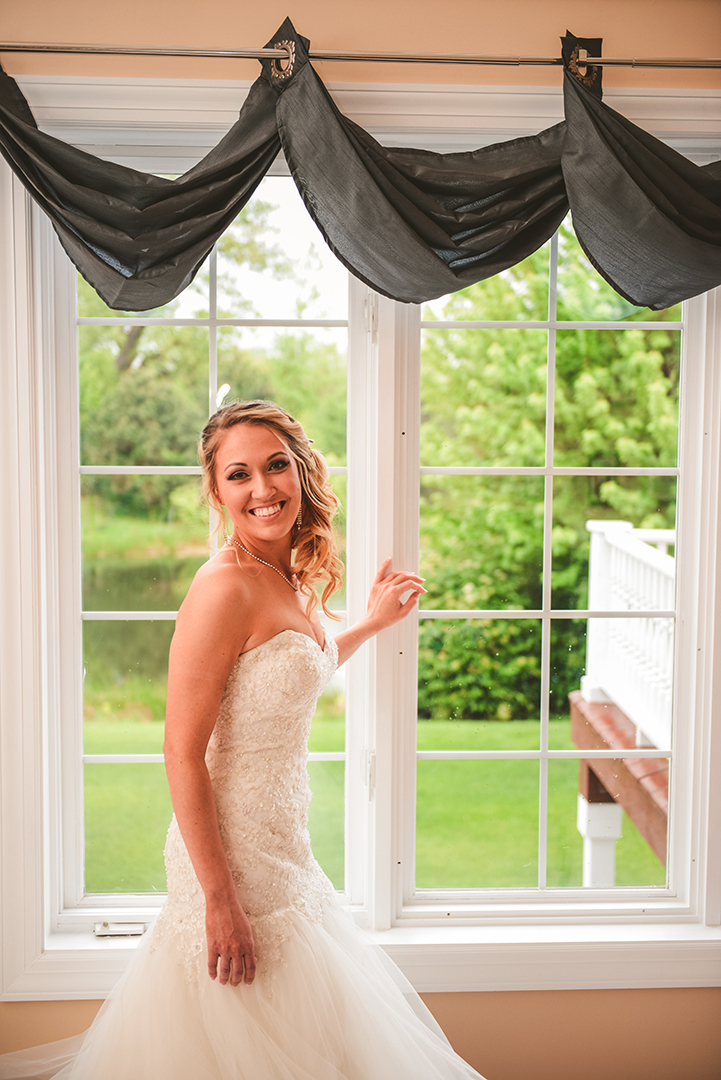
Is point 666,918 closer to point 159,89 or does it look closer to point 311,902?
point 311,902

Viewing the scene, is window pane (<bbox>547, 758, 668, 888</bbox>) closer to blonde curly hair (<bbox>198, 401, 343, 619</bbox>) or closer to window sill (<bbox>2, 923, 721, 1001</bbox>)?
window sill (<bbox>2, 923, 721, 1001</bbox>)

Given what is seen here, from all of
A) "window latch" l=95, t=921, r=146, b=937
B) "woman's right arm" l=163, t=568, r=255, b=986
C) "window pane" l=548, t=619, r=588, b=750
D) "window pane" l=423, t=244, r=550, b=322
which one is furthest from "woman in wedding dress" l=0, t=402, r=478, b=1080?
"window pane" l=548, t=619, r=588, b=750

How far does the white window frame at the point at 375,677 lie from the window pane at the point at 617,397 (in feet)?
0.22

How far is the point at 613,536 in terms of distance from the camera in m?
2.03

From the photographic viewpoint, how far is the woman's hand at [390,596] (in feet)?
5.97

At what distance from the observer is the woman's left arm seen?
5.92ft

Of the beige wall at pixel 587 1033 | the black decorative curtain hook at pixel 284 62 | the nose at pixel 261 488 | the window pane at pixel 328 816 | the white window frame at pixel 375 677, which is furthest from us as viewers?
the window pane at pixel 328 816

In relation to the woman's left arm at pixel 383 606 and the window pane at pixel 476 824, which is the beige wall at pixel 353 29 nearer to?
the woman's left arm at pixel 383 606

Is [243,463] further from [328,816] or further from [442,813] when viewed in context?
[442,813]

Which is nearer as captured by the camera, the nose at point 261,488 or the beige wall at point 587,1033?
the nose at point 261,488

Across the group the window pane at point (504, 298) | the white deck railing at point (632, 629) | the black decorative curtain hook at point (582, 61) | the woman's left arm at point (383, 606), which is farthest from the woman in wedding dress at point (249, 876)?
the black decorative curtain hook at point (582, 61)

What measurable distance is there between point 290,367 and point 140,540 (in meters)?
0.61

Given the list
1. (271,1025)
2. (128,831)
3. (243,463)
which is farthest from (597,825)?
(243,463)

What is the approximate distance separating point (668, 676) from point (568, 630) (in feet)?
0.98
